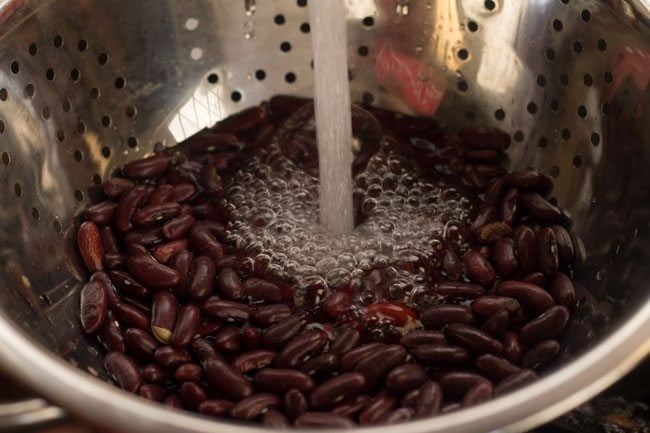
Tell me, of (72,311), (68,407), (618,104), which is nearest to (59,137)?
(72,311)

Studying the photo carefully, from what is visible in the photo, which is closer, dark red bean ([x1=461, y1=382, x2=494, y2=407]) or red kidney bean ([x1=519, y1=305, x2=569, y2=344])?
dark red bean ([x1=461, y1=382, x2=494, y2=407])

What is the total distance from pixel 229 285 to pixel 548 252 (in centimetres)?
31

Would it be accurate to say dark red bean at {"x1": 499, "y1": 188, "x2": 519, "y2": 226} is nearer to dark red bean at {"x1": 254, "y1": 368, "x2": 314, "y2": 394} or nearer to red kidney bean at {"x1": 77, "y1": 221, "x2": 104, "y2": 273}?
dark red bean at {"x1": 254, "y1": 368, "x2": 314, "y2": 394}

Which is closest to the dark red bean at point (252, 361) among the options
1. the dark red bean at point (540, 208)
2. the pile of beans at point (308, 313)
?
the pile of beans at point (308, 313)

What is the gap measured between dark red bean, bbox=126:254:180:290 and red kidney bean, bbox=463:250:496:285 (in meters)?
0.28

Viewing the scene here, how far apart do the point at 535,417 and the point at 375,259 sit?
40cm

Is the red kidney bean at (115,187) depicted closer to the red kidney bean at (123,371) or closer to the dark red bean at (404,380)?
the red kidney bean at (123,371)

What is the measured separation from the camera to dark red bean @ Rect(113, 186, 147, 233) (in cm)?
98

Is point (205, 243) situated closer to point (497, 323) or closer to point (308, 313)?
point (308, 313)

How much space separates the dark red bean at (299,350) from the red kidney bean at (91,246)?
227 mm

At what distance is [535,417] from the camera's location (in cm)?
57

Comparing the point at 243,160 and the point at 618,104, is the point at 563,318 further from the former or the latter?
Answer: the point at 243,160

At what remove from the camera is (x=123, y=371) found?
2.75 ft

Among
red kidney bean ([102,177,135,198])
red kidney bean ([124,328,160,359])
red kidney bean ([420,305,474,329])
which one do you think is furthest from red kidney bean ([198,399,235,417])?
red kidney bean ([102,177,135,198])
